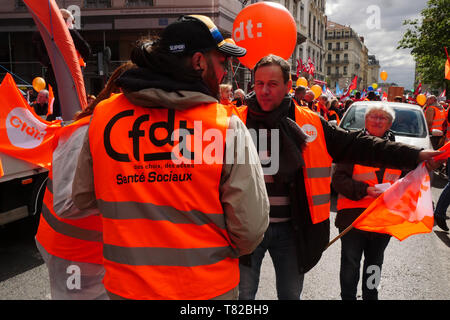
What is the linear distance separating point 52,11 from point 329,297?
3458mm

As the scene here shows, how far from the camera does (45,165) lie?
4.32m

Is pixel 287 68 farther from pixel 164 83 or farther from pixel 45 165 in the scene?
pixel 45 165

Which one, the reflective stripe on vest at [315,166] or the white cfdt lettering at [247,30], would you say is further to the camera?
the white cfdt lettering at [247,30]

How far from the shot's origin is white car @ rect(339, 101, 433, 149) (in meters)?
6.74

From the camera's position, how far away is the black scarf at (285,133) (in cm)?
221

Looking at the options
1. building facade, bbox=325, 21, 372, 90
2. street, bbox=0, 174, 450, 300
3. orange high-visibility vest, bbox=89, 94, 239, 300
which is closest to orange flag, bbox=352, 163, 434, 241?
street, bbox=0, 174, 450, 300

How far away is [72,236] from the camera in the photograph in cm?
197

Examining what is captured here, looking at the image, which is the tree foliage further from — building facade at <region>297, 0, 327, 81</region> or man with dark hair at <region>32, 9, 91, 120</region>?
man with dark hair at <region>32, 9, 91, 120</region>

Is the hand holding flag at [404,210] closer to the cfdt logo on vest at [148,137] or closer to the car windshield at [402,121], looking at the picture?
the cfdt logo on vest at [148,137]

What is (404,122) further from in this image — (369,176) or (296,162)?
(296,162)

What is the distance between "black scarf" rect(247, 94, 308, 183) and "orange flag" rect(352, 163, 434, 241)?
0.70 meters

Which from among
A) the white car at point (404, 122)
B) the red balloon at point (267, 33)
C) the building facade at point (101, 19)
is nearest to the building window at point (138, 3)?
the building facade at point (101, 19)

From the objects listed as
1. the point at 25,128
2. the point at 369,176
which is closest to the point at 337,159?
the point at 369,176
